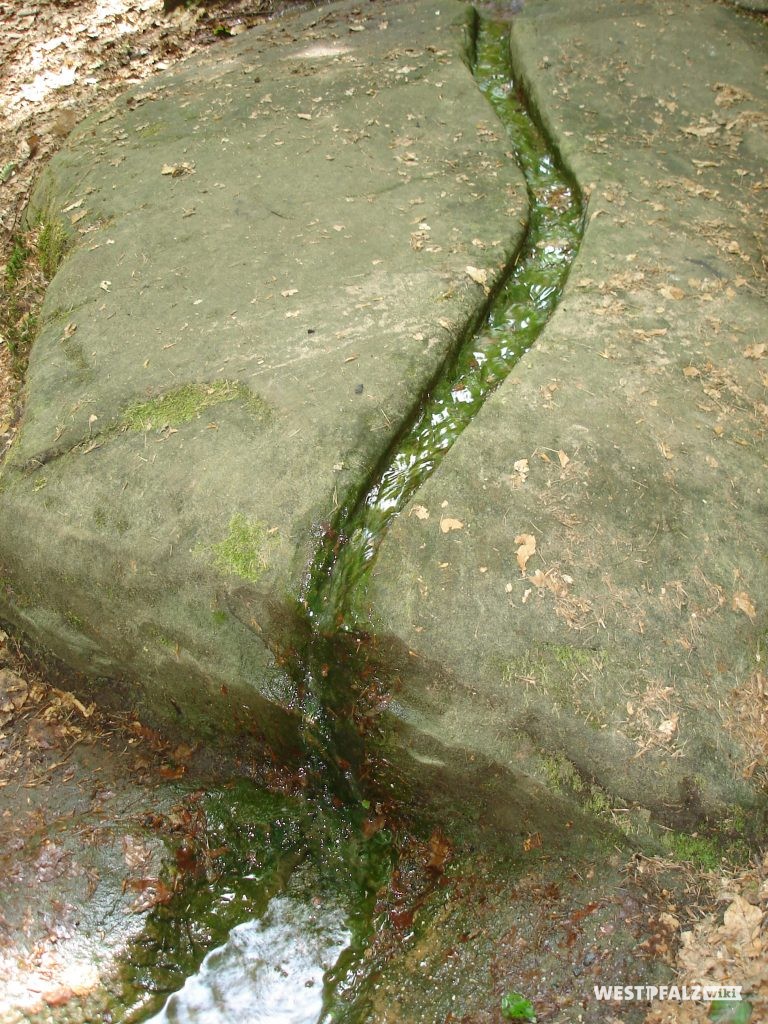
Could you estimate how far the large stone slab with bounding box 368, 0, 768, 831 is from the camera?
2.39m

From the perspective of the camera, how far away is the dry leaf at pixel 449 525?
2598mm

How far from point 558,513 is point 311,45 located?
3800 mm

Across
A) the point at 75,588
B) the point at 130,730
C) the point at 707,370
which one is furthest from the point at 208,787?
the point at 707,370

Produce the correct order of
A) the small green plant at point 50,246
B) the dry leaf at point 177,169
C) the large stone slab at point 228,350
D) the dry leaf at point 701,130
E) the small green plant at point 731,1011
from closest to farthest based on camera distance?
the small green plant at point 731,1011 < the large stone slab at point 228,350 < the small green plant at point 50,246 < the dry leaf at point 177,169 < the dry leaf at point 701,130

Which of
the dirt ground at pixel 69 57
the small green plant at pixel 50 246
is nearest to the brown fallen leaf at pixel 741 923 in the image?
the small green plant at pixel 50 246

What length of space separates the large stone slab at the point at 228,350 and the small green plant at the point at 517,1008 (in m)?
1.02

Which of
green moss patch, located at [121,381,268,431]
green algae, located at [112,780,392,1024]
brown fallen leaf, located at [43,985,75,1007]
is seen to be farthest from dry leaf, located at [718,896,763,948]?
green moss patch, located at [121,381,268,431]

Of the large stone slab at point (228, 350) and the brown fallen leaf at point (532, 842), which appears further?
the large stone slab at point (228, 350)

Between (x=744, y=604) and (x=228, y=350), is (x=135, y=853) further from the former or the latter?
(x=744, y=604)

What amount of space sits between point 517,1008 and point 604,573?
122cm

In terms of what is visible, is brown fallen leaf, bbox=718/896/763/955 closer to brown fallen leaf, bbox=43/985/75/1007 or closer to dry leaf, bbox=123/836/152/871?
dry leaf, bbox=123/836/152/871

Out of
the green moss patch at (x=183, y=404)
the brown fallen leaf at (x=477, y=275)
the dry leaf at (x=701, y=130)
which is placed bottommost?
the dry leaf at (x=701, y=130)

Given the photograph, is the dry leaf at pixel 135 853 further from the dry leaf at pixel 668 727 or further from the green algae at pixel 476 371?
the dry leaf at pixel 668 727

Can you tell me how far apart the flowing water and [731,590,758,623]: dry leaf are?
103cm
